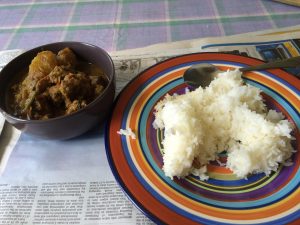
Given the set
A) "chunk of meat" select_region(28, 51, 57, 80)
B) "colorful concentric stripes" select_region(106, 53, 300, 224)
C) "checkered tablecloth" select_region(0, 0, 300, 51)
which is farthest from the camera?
"checkered tablecloth" select_region(0, 0, 300, 51)

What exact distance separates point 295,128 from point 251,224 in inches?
14.0

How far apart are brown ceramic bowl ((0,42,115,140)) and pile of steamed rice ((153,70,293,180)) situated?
174 millimetres

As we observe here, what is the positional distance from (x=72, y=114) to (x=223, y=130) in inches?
17.1

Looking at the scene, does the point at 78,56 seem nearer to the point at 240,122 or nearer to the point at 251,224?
the point at 240,122

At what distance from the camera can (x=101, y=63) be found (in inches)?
44.4

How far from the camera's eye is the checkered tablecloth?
1.57 m

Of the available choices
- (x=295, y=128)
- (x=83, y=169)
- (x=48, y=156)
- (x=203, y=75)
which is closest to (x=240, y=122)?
(x=295, y=128)

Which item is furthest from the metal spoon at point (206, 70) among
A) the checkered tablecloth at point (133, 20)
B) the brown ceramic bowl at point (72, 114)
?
the checkered tablecloth at point (133, 20)

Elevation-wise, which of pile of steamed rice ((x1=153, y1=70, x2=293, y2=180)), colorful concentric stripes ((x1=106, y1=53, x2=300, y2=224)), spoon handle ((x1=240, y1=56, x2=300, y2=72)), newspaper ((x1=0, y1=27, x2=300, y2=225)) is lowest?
newspaper ((x1=0, y1=27, x2=300, y2=225))

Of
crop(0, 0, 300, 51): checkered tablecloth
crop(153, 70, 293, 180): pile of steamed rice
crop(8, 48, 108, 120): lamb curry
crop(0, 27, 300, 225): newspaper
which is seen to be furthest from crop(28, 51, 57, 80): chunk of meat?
crop(0, 0, 300, 51): checkered tablecloth

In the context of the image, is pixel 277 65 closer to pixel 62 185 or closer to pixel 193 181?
pixel 193 181

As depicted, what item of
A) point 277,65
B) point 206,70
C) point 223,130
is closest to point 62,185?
point 223,130

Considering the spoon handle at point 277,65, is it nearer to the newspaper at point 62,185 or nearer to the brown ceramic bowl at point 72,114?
the newspaper at point 62,185

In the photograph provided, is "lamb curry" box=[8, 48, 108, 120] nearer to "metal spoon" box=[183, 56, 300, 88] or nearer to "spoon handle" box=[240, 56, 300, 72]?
"metal spoon" box=[183, 56, 300, 88]
